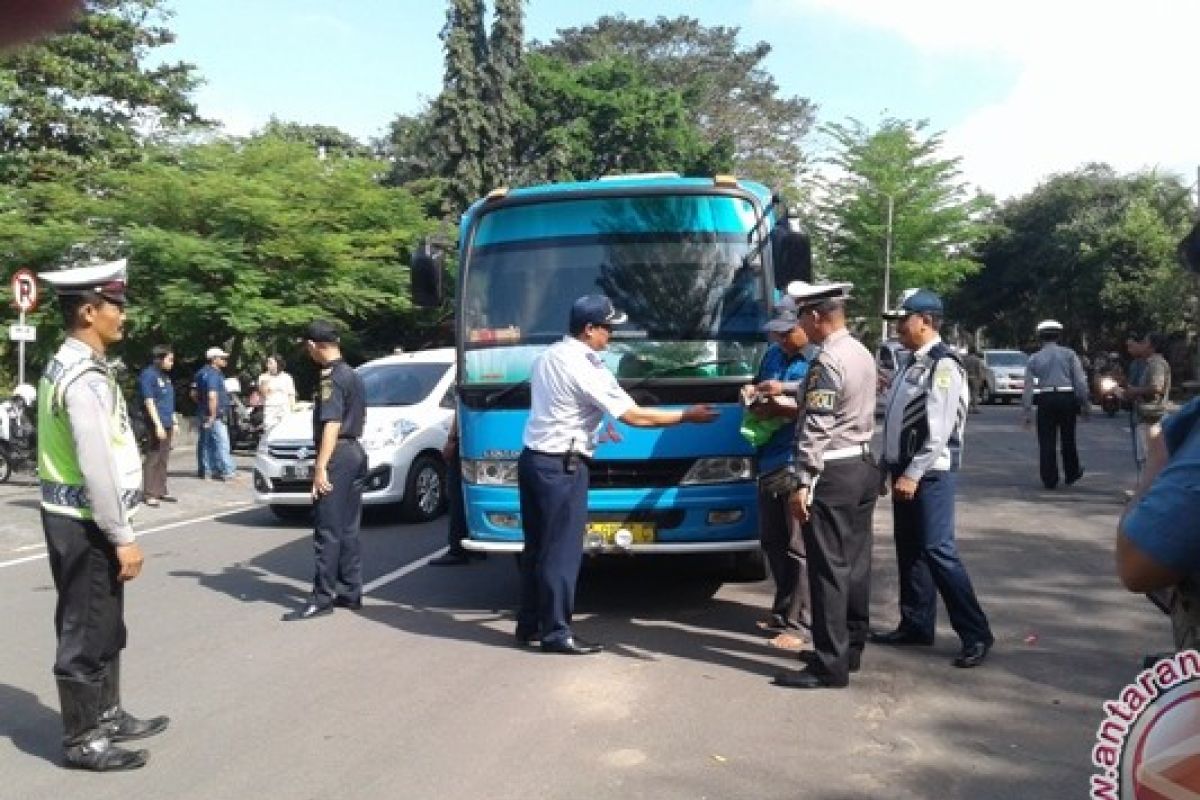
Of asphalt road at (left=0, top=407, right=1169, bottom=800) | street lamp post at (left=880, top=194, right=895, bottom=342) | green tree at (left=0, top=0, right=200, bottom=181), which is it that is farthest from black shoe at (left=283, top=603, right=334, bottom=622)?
street lamp post at (left=880, top=194, right=895, bottom=342)

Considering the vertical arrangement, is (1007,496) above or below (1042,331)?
below

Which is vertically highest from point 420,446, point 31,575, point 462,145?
point 462,145

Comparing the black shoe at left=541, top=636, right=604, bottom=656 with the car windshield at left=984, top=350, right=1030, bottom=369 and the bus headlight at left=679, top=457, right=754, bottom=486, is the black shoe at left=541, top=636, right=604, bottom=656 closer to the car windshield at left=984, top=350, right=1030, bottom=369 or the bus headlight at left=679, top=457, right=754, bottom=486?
the bus headlight at left=679, top=457, right=754, bottom=486

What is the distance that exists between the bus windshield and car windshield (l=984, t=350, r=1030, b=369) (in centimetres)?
2816

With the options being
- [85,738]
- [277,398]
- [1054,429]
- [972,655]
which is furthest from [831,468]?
[277,398]

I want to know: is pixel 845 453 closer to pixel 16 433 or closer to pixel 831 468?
pixel 831 468

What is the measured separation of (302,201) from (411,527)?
1274 cm

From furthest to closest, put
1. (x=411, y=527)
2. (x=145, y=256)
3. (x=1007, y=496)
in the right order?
1. (x=145, y=256)
2. (x=1007, y=496)
3. (x=411, y=527)

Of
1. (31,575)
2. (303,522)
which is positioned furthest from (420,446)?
(31,575)

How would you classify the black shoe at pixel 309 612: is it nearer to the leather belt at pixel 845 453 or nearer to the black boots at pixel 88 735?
the black boots at pixel 88 735

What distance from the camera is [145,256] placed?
66.3ft

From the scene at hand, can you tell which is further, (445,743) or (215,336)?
(215,336)

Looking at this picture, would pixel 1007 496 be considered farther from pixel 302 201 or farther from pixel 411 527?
pixel 302 201

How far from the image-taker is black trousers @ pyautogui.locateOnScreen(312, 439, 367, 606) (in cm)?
754
